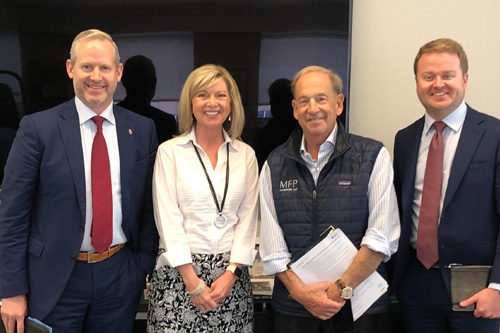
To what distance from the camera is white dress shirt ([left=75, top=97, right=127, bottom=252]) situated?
1773 millimetres

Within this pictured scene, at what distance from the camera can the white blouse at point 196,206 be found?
5.98 feet

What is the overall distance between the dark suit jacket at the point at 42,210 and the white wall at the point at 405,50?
1.47 m

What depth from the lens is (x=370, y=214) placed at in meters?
1.73

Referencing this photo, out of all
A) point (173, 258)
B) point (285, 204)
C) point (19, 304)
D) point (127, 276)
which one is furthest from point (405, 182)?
point (19, 304)

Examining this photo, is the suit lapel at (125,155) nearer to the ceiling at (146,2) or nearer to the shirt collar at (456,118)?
the ceiling at (146,2)

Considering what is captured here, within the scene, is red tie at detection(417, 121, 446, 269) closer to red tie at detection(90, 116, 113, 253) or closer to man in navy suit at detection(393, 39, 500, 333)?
man in navy suit at detection(393, 39, 500, 333)

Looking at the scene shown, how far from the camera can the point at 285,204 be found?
1771 millimetres

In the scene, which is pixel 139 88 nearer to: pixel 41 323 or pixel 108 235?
pixel 108 235

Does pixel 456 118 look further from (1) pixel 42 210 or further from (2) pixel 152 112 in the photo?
(1) pixel 42 210

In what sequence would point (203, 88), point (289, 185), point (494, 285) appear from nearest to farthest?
point (494, 285) < point (289, 185) < point (203, 88)

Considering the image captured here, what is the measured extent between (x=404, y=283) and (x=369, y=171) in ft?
1.74

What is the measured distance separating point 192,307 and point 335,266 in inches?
22.9

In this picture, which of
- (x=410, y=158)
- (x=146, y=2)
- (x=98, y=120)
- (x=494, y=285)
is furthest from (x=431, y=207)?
(x=146, y=2)

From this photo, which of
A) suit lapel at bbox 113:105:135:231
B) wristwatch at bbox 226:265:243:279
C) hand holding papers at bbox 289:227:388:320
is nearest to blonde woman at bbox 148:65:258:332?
wristwatch at bbox 226:265:243:279
